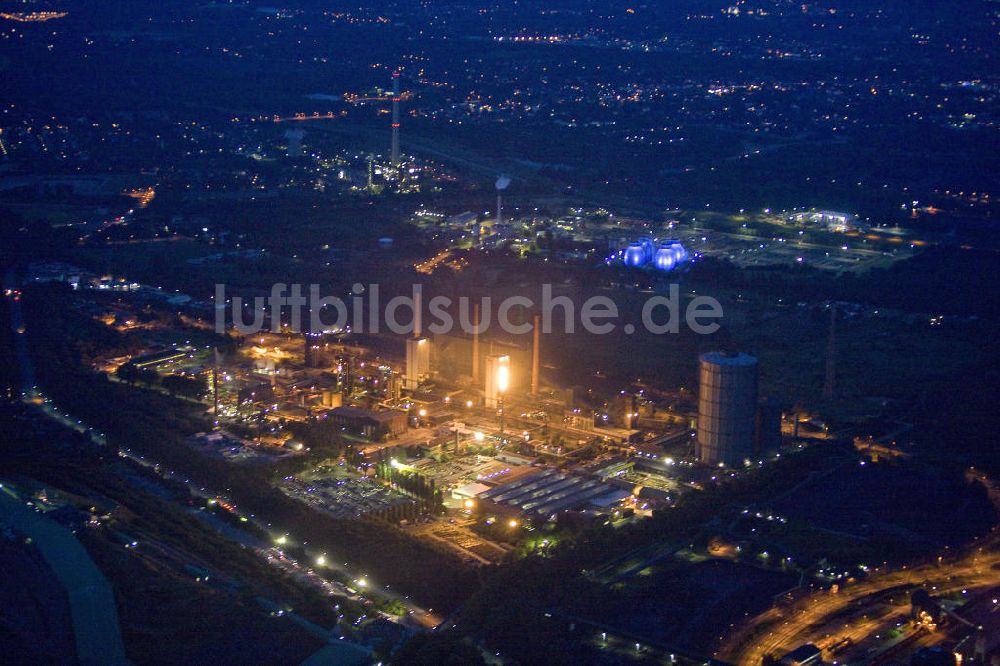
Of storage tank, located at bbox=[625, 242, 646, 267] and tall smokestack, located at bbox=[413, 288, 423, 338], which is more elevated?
storage tank, located at bbox=[625, 242, 646, 267]

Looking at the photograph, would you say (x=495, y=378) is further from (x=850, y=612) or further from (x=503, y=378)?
(x=850, y=612)

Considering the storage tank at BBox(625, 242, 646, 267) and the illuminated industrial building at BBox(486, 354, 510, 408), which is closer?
the illuminated industrial building at BBox(486, 354, 510, 408)


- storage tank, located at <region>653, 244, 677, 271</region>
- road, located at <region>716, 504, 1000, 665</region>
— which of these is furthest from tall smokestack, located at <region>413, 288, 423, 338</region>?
road, located at <region>716, 504, 1000, 665</region>

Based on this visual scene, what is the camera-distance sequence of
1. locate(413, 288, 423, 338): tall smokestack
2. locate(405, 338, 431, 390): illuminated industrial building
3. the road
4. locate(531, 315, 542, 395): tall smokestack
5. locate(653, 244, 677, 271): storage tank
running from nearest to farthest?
the road < locate(531, 315, 542, 395): tall smokestack < locate(405, 338, 431, 390): illuminated industrial building < locate(413, 288, 423, 338): tall smokestack < locate(653, 244, 677, 271): storage tank

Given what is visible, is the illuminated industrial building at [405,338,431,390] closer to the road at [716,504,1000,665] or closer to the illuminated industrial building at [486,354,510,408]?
the illuminated industrial building at [486,354,510,408]

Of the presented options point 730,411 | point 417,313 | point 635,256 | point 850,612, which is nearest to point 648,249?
point 635,256

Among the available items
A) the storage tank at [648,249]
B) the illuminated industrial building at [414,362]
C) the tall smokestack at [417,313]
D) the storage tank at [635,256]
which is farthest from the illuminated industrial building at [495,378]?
the storage tank at [648,249]

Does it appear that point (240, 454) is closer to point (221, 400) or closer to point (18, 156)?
point (221, 400)

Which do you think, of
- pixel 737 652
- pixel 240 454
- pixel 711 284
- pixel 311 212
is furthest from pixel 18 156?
pixel 737 652
